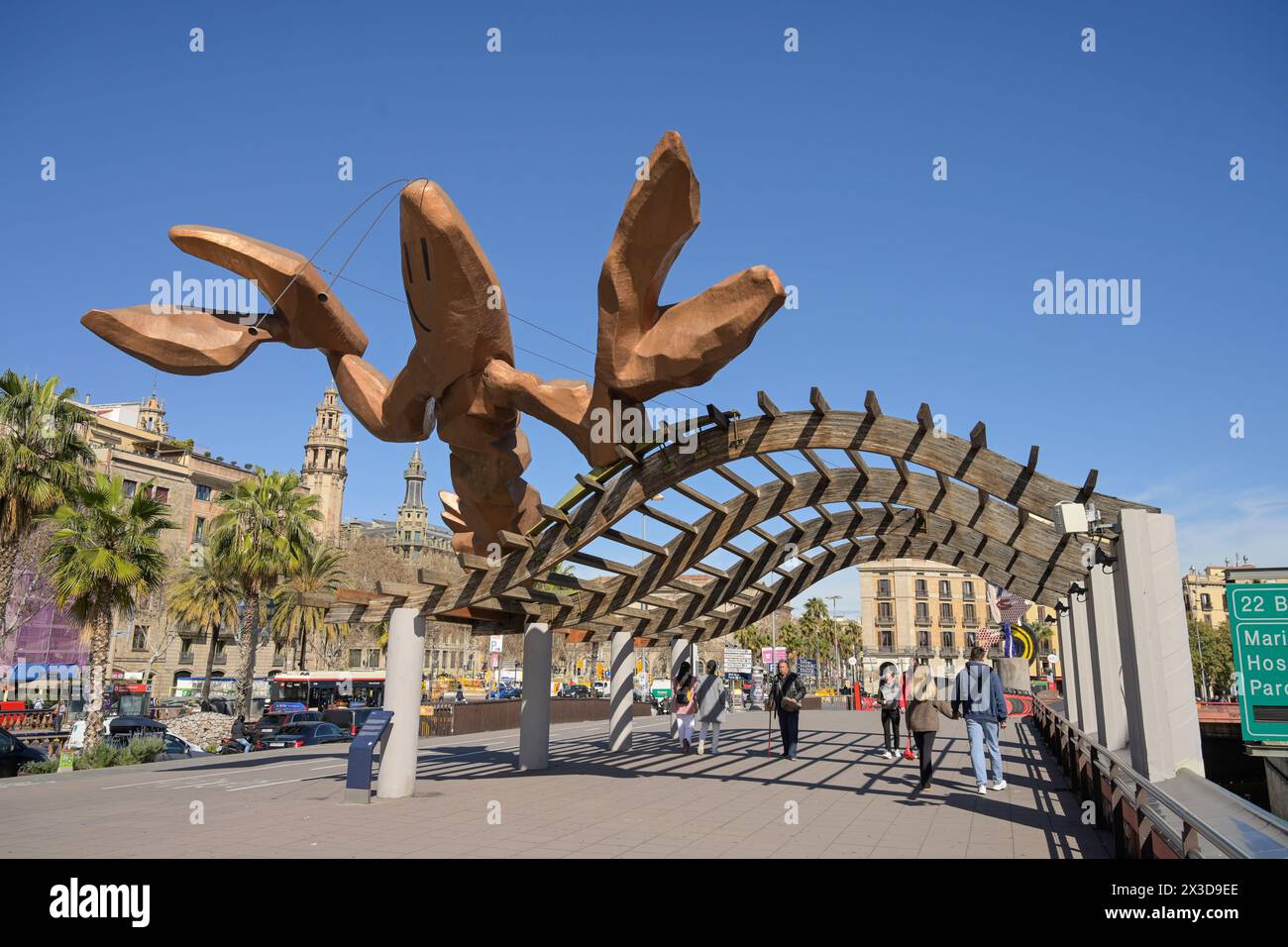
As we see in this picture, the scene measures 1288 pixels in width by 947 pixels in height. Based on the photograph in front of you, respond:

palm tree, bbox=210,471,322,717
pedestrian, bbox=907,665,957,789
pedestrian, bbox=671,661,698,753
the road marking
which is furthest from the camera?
palm tree, bbox=210,471,322,717

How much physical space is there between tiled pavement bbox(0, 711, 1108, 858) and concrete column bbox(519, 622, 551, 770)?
1.23 ft

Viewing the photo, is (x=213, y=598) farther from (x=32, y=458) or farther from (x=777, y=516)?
(x=777, y=516)

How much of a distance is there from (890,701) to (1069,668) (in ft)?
10.6

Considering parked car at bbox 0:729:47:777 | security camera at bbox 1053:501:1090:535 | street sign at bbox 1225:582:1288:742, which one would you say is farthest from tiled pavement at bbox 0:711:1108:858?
security camera at bbox 1053:501:1090:535

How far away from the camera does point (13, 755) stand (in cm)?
1717

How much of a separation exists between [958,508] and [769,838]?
5.27 m

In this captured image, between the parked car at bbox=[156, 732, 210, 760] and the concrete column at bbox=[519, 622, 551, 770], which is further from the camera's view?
the parked car at bbox=[156, 732, 210, 760]

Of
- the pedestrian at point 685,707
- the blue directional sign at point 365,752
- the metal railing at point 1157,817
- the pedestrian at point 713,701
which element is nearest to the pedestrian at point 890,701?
the pedestrian at point 713,701

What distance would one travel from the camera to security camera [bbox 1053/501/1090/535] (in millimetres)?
8016

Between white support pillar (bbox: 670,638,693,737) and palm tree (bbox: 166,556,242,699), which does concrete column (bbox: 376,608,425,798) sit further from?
palm tree (bbox: 166,556,242,699)

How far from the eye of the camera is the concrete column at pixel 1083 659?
11664 mm

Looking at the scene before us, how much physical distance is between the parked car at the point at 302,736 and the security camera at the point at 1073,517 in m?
20.9

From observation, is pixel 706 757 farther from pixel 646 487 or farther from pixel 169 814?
pixel 169 814
